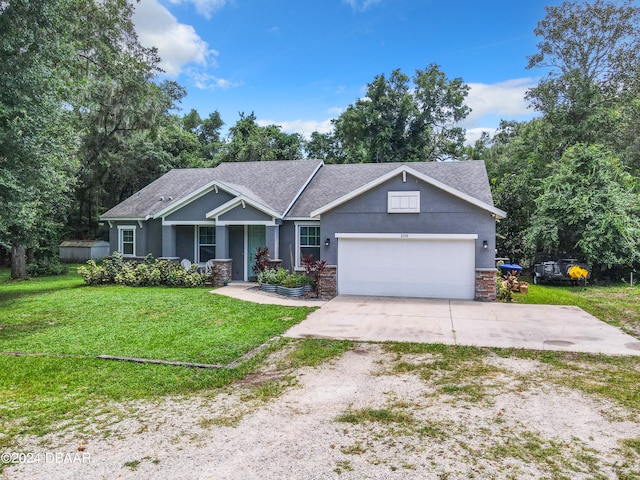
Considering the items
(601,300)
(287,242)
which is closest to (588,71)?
(601,300)

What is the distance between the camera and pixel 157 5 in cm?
1917

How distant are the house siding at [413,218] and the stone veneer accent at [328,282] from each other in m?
0.37

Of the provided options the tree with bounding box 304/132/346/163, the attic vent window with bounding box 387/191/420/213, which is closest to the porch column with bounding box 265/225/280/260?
the attic vent window with bounding box 387/191/420/213

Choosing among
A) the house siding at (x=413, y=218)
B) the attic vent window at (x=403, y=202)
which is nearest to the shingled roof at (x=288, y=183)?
the house siding at (x=413, y=218)

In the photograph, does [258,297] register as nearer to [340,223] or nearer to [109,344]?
[340,223]

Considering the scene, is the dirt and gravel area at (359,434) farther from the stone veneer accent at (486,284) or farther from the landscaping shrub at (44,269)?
the landscaping shrub at (44,269)

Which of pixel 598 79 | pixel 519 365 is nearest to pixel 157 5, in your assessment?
pixel 519 365

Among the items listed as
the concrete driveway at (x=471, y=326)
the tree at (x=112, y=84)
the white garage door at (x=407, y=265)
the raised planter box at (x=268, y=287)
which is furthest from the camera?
the tree at (x=112, y=84)

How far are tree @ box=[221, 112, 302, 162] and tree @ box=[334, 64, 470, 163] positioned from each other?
6.54 metres

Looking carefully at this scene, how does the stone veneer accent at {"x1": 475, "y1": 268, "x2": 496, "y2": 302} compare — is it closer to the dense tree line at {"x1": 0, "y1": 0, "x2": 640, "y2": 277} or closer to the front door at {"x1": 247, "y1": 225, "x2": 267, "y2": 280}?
the dense tree line at {"x1": 0, "y1": 0, "x2": 640, "y2": 277}

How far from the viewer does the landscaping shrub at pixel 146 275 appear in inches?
596

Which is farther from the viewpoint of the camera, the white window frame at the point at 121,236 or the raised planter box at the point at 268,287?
the white window frame at the point at 121,236

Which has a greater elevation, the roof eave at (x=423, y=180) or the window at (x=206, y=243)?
the roof eave at (x=423, y=180)

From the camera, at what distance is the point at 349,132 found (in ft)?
96.0
